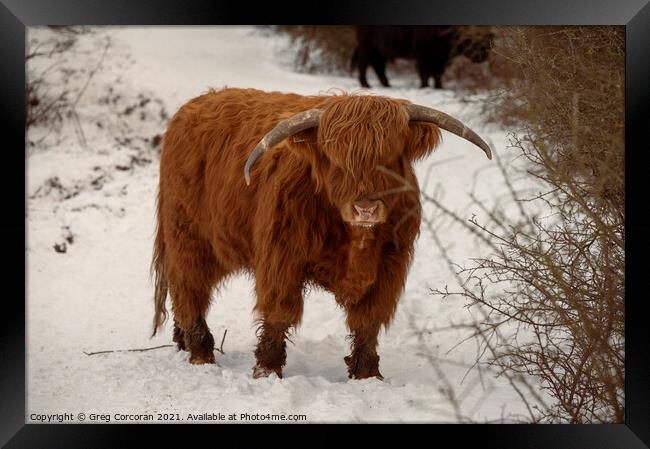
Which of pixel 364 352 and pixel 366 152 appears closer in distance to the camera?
pixel 366 152

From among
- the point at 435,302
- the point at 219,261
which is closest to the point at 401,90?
the point at 435,302

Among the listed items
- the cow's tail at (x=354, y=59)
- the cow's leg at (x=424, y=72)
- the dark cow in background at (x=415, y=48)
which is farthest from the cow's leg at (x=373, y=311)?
the cow's tail at (x=354, y=59)

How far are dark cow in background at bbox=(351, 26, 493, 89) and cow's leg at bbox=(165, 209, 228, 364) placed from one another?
22.2ft

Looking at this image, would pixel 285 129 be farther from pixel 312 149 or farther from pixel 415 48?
pixel 415 48

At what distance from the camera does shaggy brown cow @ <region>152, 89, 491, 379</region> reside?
507cm

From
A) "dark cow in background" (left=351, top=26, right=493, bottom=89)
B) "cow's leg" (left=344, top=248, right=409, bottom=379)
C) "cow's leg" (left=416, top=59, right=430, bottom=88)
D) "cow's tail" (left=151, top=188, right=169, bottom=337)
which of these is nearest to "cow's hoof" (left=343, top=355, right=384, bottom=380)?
"cow's leg" (left=344, top=248, right=409, bottom=379)

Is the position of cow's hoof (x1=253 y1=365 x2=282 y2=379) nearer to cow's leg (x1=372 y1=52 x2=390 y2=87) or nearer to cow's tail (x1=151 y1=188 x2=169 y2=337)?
cow's tail (x1=151 y1=188 x2=169 y2=337)

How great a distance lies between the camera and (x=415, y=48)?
508 inches

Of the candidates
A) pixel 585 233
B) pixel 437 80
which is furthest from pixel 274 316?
pixel 437 80

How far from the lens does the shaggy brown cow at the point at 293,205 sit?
5.07 metres

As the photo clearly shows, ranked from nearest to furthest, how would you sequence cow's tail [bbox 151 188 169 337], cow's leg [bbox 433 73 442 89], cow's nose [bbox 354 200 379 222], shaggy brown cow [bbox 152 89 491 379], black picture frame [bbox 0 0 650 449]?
1. black picture frame [bbox 0 0 650 449]
2. cow's nose [bbox 354 200 379 222]
3. shaggy brown cow [bbox 152 89 491 379]
4. cow's tail [bbox 151 188 169 337]
5. cow's leg [bbox 433 73 442 89]

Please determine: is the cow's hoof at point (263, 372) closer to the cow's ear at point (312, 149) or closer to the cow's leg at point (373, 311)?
the cow's leg at point (373, 311)

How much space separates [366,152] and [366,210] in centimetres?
34
